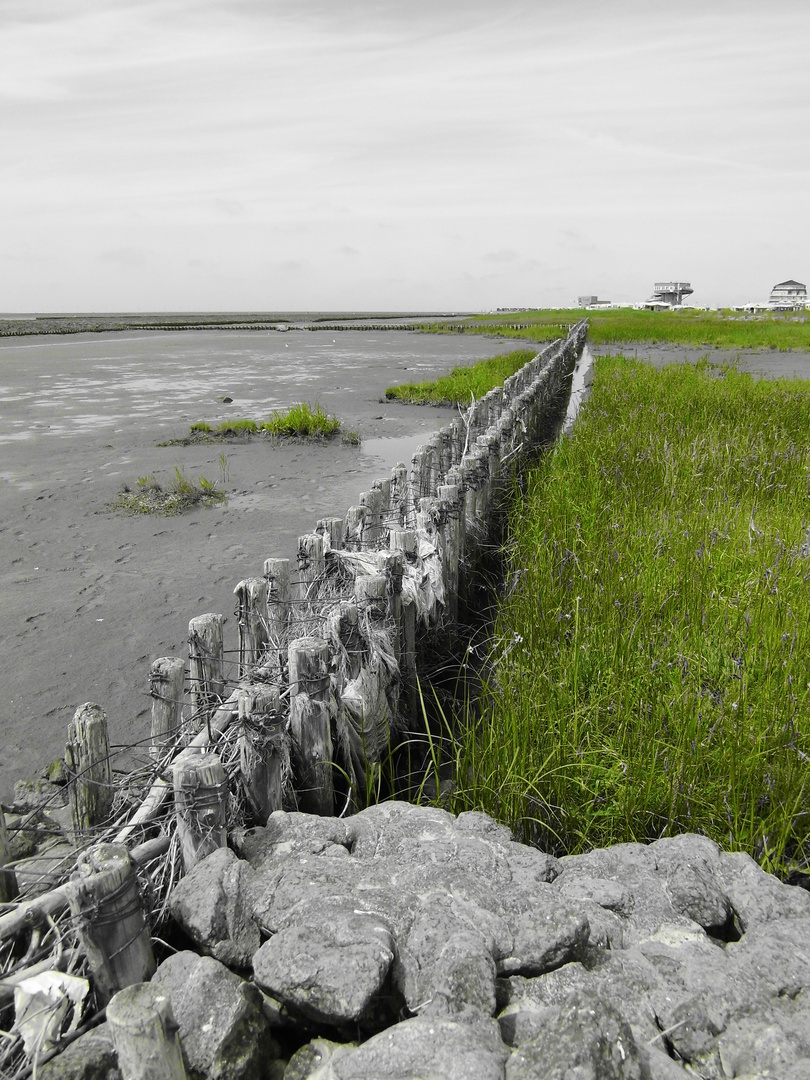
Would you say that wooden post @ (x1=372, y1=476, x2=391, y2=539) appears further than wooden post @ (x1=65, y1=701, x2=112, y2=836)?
Yes

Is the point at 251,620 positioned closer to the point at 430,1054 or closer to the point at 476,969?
the point at 476,969

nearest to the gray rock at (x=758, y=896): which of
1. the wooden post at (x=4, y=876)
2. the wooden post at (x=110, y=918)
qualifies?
the wooden post at (x=110, y=918)

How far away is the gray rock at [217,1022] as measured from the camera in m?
1.52

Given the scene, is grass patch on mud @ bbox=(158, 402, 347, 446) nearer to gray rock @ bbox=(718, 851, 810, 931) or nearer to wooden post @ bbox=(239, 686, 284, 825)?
wooden post @ bbox=(239, 686, 284, 825)

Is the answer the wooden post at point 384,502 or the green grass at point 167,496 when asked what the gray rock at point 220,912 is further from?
the green grass at point 167,496

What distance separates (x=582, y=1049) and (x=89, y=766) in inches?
60.2

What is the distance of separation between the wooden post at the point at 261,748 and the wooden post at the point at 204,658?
385 millimetres

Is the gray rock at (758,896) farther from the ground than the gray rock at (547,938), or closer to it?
closer to it

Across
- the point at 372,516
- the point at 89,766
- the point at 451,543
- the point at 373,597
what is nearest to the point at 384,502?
the point at 372,516

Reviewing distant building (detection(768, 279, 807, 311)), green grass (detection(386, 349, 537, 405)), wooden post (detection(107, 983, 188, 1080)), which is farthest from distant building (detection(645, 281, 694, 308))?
wooden post (detection(107, 983, 188, 1080))

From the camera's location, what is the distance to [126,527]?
7.00 m

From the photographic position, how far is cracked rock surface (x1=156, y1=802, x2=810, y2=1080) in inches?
57.2

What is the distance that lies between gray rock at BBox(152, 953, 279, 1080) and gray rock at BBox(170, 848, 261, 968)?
10 cm

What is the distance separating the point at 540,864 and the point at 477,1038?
30.5 inches
